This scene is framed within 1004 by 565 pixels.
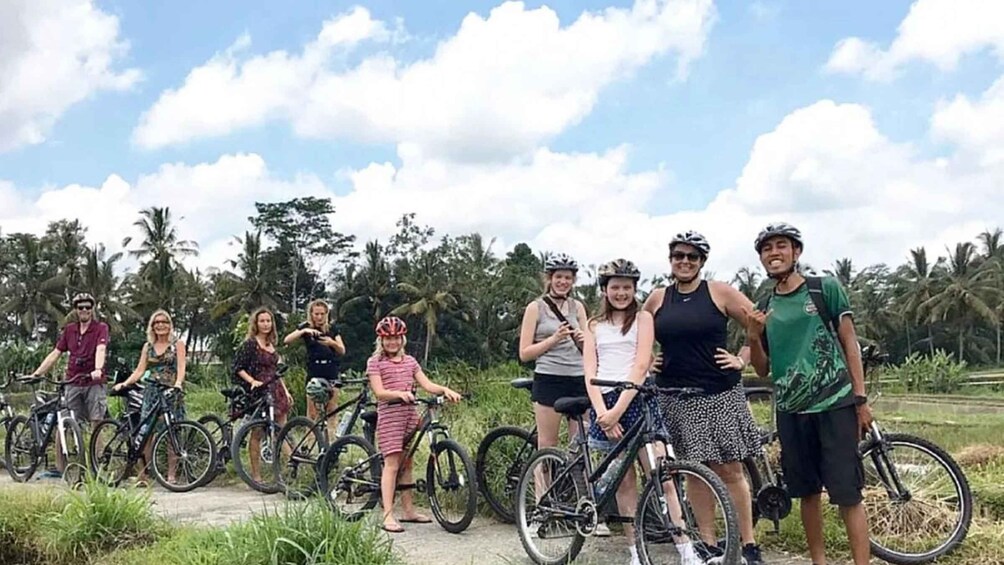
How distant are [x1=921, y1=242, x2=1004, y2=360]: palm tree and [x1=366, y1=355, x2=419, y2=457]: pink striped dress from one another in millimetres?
48769

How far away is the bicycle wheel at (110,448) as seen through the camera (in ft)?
25.1

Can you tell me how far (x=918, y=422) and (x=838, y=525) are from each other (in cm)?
1684

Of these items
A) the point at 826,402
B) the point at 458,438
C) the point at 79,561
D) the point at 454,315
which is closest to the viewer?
the point at 826,402

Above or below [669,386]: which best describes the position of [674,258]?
above

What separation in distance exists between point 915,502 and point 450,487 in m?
2.64

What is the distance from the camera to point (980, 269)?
51.2 m

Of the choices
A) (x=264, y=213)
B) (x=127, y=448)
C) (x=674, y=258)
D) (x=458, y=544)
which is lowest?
(x=458, y=544)

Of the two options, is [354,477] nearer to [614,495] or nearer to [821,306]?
[614,495]

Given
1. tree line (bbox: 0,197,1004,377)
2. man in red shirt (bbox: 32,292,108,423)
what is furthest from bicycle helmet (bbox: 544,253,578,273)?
tree line (bbox: 0,197,1004,377)

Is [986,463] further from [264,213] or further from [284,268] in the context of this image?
[264,213]

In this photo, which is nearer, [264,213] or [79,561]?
[79,561]

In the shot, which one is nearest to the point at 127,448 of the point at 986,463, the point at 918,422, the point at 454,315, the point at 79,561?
the point at 79,561

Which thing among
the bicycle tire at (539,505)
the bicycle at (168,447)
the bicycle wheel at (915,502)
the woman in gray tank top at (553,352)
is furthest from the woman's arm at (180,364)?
the bicycle wheel at (915,502)

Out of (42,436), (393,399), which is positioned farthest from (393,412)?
(42,436)
